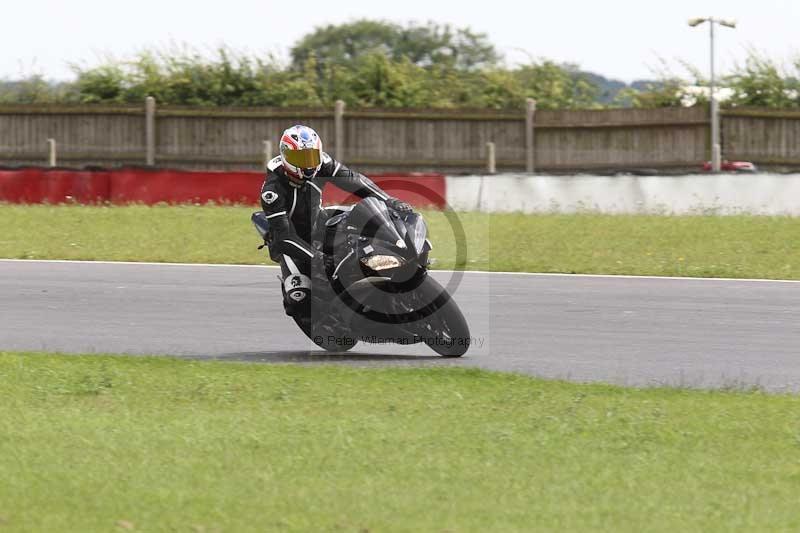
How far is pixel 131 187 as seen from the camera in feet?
78.5

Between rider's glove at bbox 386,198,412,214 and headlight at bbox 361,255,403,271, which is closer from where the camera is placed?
headlight at bbox 361,255,403,271

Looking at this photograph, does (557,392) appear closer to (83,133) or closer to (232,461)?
(232,461)

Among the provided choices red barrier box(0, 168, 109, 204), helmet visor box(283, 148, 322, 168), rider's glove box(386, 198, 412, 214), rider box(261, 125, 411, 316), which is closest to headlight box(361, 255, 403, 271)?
rider's glove box(386, 198, 412, 214)

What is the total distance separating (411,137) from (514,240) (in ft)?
51.3

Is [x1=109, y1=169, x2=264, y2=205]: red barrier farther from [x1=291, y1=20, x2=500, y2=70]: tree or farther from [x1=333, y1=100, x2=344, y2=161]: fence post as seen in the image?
[x1=291, y1=20, x2=500, y2=70]: tree

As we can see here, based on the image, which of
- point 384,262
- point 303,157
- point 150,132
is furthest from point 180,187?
point 384,262

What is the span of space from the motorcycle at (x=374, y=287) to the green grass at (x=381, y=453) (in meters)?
0.72

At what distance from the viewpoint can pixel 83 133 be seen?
3625cm

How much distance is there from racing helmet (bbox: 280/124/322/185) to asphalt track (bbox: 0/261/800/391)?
140cm

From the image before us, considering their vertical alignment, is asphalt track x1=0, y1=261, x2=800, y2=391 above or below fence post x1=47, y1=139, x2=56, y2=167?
below

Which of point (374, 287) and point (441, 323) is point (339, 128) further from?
point (374, 287)

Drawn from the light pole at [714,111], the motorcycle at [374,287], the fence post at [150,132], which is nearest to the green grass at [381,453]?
the motorcycle at [374,287]

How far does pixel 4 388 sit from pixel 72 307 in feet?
16.2

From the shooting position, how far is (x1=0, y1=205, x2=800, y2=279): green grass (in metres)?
17.1
